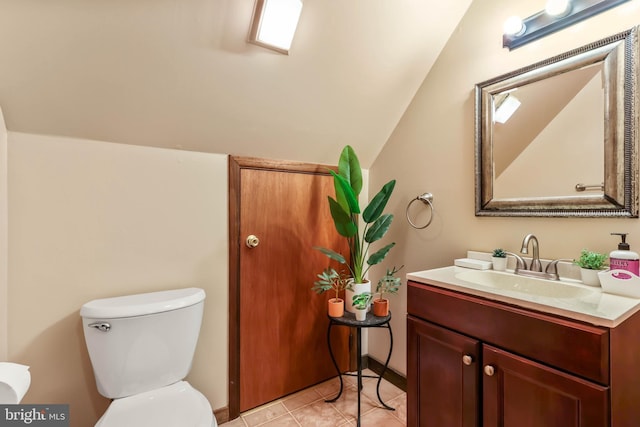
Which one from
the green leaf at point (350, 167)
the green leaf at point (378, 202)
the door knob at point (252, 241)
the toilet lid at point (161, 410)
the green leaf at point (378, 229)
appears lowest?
the toilet lid at point (161, 410)

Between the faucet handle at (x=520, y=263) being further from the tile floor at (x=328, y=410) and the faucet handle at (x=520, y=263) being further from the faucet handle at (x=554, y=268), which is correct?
the tile floor at (x=328, y=410)

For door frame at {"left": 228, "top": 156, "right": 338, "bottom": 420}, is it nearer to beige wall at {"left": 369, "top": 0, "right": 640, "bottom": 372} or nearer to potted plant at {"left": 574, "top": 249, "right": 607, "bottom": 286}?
beige wall at {"left": 369, "top": 0, "right": 640, "bottom": 372}

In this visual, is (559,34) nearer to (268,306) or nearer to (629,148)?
(629,148)

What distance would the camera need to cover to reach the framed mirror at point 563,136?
3.55 ft

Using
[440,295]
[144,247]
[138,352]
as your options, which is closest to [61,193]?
[144,247]

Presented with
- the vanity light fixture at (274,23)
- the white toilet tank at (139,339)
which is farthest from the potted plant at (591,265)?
the white toilet tank at (139,339)

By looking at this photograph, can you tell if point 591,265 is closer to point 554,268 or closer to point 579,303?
point 554,268

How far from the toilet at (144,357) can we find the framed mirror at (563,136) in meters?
1.56

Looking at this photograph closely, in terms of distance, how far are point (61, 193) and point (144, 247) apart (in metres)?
0.40

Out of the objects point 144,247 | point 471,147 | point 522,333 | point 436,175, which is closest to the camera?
point 522,333

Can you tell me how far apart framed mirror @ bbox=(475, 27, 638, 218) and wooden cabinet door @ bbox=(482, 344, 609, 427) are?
67cm

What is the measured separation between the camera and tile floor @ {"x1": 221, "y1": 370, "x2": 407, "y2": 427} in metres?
1.64

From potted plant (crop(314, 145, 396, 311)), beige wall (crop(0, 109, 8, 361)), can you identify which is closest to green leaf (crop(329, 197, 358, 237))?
potted plant (crop(314, 145, 396, 311))

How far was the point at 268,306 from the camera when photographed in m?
1.79
